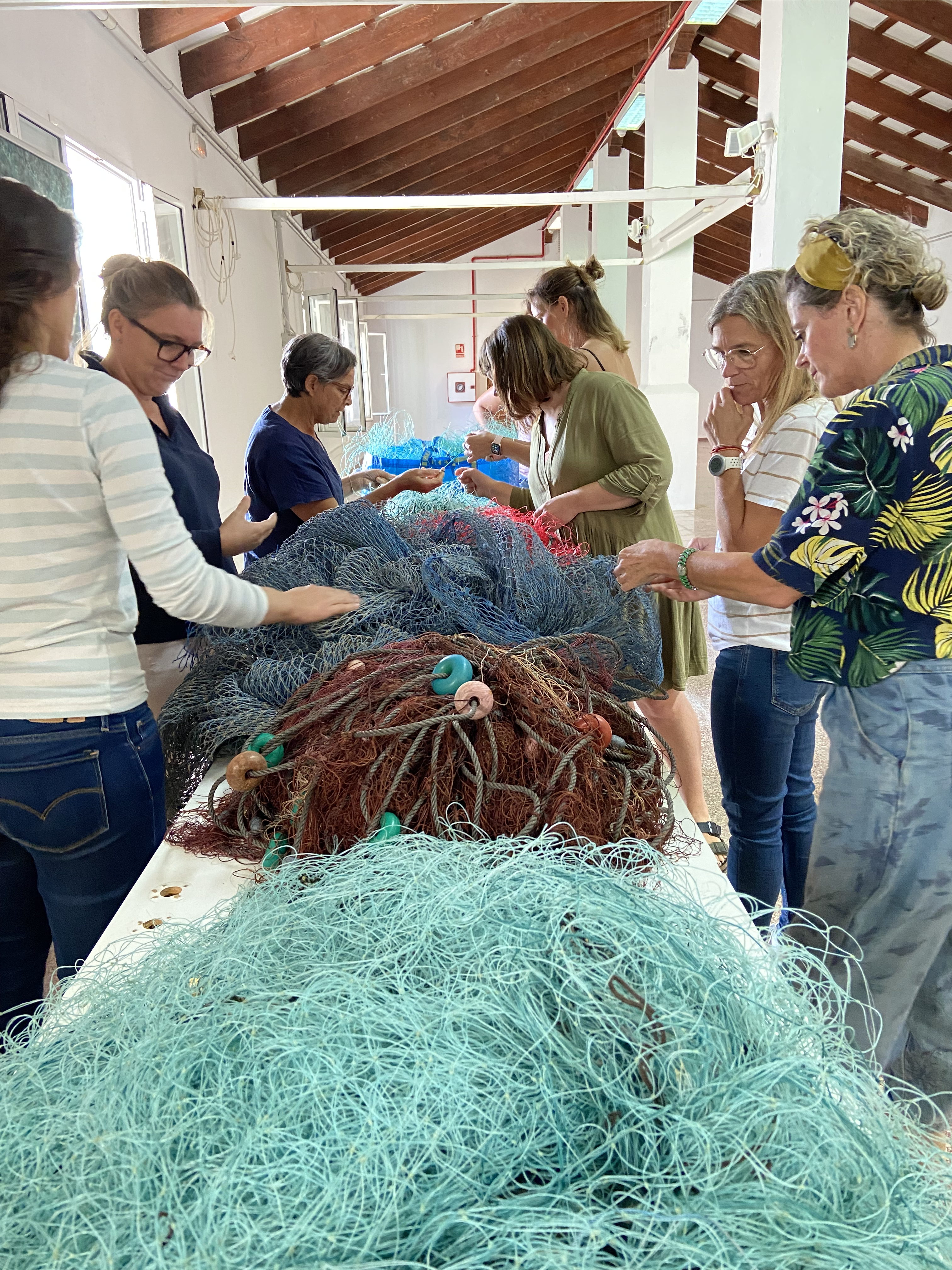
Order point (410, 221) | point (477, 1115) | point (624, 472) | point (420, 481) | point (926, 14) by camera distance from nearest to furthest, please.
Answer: point (477, 1115) < point (624, 472) < point (420, 481) < point (926, 14) < point (410, 221)

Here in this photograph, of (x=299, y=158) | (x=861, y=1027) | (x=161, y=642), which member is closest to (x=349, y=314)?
(x=299, y=158)

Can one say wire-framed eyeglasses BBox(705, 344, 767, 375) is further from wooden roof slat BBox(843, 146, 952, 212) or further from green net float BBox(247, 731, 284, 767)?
wooden roof slat BBox(843, 146, 952, 212)

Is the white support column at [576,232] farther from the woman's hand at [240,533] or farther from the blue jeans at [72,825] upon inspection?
the blue jeans at [72,825]

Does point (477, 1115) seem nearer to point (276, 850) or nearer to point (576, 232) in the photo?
point (276, 850)

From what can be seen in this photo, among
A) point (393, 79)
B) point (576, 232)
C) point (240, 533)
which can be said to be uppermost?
point (576, 232)

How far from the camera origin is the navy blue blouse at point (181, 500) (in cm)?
170

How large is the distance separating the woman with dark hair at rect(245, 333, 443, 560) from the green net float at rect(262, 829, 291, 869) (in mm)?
1263

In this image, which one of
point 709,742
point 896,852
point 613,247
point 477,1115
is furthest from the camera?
point 613,247

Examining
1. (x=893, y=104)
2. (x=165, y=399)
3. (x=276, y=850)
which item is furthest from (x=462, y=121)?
(x=276, y=850)

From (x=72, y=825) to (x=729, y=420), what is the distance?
57.4 inches

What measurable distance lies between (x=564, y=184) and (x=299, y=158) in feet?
28.4

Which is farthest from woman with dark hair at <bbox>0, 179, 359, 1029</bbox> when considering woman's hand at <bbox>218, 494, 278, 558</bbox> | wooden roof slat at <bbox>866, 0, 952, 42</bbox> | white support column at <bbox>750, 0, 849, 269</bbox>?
wooden roof slat at <bbox>866, 0, 952, 42</bbox>

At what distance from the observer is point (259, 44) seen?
14.5 ft

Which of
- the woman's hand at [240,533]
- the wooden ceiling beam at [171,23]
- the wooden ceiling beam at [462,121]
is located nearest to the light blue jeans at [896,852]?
the woman's hand at [240,533]
